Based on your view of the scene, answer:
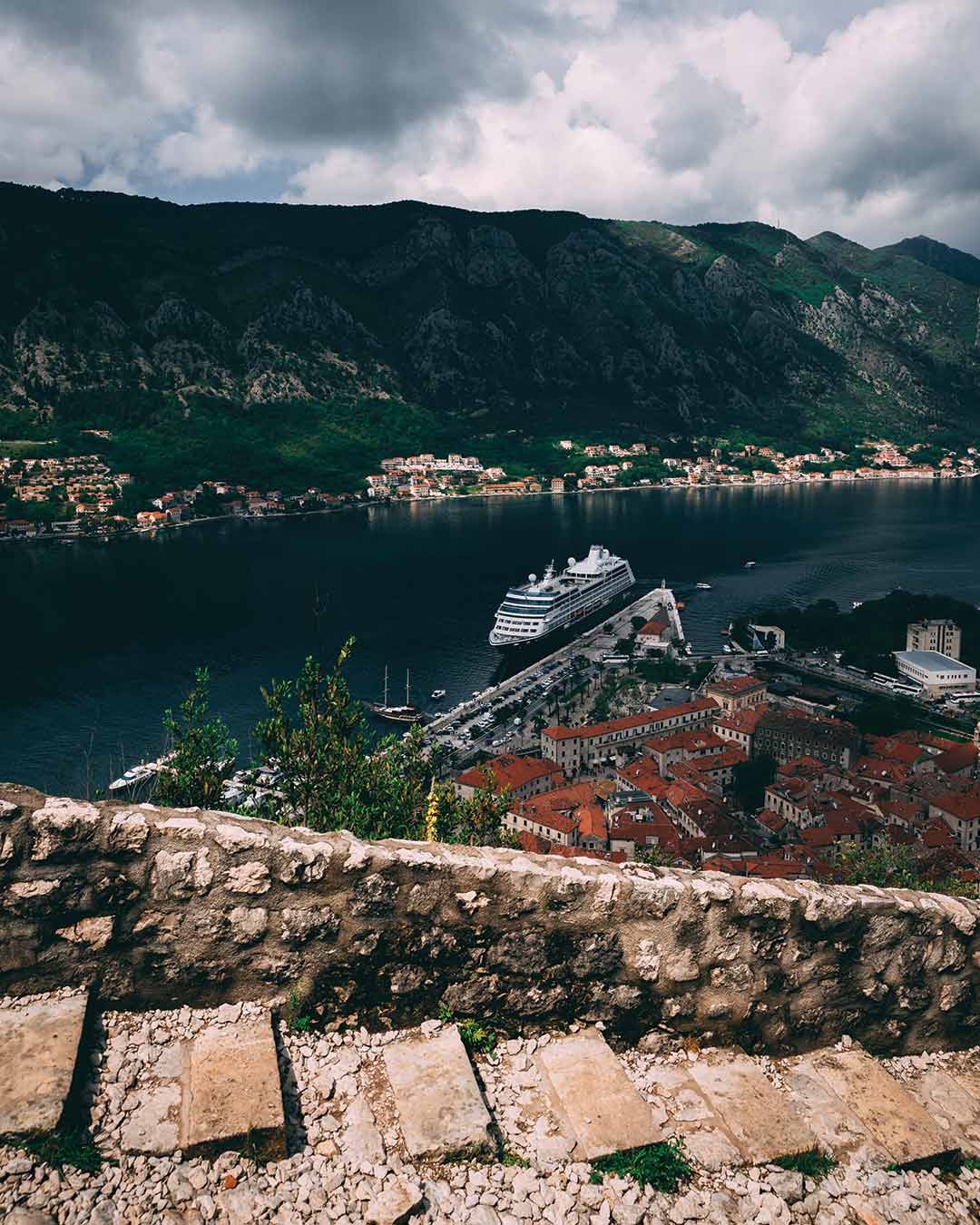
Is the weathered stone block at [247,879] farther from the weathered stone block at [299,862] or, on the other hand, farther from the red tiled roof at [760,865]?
the red tiled roof at [760,865]

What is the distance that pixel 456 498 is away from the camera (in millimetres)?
142125

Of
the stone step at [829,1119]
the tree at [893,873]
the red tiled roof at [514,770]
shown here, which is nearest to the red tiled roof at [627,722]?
the red tiled roof at [514,770]

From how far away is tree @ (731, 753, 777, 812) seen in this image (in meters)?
37.8

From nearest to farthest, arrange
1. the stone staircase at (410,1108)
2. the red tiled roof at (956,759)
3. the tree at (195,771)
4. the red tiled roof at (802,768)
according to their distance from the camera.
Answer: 1. the stone staircase at (410,1108)
2. the tree at (195,771)
3. the red tiled roof at (802,768)
4. the red tiled roof at (956,759)

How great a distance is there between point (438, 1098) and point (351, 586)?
243 feet

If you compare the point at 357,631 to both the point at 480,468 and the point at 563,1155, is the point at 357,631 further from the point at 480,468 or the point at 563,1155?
the point at 480,468

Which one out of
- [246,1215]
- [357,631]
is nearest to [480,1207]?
[246,1215]

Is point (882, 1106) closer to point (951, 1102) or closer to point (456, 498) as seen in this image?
point (951, 1102)

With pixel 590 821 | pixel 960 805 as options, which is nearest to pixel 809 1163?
pixel 590 821

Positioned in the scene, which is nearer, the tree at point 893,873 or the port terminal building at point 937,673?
the tree at point 893,873

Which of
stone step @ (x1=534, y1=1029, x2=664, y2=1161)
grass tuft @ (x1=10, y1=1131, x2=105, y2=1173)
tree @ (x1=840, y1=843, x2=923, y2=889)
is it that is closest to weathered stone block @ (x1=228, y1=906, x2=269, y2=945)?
grass tuft @ (x1=10, y1=1131, x2=105, y2=1173)

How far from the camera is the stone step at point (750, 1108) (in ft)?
12.2

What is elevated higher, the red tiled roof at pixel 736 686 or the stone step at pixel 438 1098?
the stone step at pixel 438 1098

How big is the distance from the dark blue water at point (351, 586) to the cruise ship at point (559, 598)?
246cm
